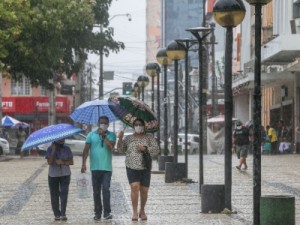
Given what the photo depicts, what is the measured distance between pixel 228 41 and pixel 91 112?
2.81 m

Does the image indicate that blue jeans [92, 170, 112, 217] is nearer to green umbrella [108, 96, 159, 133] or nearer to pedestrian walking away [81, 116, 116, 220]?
pedestrian walking away [81, 116, 116, 220]

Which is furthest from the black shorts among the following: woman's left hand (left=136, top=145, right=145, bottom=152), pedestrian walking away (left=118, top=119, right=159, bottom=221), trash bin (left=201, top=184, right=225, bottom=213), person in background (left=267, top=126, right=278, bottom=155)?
person in background (left=267, top=126, right=278, bottom=155)

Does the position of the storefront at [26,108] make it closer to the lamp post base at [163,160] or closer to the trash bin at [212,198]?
the lamp post base at [163,160]

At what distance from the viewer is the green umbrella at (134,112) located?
14.9 meters

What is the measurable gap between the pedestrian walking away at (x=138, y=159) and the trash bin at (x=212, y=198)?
1.37 m

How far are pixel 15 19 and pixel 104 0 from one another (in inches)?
517

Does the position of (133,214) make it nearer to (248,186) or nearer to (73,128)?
(73,128)

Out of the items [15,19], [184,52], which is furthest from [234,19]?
[15,19]

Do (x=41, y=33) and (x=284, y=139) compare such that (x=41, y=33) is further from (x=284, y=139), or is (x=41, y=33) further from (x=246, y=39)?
(x=246, y=39)

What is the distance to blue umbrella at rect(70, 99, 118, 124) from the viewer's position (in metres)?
15.8

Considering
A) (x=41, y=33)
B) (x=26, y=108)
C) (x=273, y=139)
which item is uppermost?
(x=41, y=33)

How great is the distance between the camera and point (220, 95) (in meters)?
76.9

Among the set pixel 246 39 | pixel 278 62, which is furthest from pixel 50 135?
pixel 246 39

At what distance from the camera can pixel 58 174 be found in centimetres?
1482
